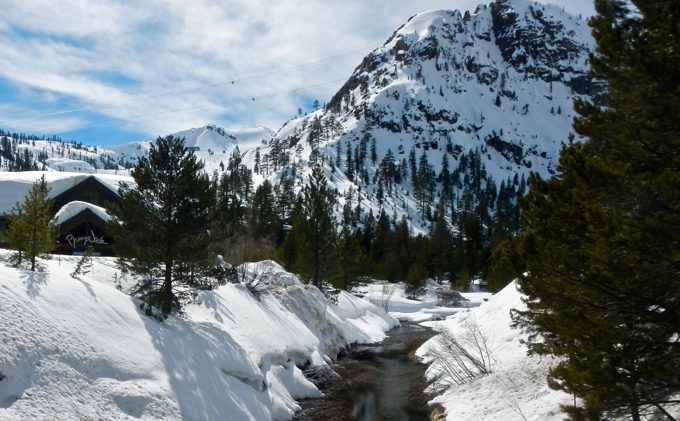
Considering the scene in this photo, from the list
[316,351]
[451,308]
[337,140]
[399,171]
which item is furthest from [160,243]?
[337,140]

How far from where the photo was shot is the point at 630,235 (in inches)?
283

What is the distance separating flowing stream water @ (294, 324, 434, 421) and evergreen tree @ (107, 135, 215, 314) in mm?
6773

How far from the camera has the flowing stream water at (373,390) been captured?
17484 millimetres

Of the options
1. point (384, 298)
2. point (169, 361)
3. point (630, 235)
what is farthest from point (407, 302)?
point (630, 235)

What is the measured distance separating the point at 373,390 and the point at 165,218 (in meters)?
11.3

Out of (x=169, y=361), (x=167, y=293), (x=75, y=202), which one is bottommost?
(x=169, y=361)

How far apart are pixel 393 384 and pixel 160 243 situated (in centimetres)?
1216

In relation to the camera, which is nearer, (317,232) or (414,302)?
(317,232)

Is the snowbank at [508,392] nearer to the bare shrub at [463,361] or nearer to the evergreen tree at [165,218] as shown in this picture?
the bare shrub at [463,361]

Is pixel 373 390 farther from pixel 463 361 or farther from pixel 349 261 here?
pixel 349 261

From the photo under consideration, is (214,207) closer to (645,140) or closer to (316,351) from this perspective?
(316,351)

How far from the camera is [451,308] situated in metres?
62.8

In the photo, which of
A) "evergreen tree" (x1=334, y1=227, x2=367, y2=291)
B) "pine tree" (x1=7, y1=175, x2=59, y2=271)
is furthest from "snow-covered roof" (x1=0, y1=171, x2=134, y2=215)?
"pine tree" (x1=7, y1=175, x2=59, y2=271)

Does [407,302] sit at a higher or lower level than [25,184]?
lower
